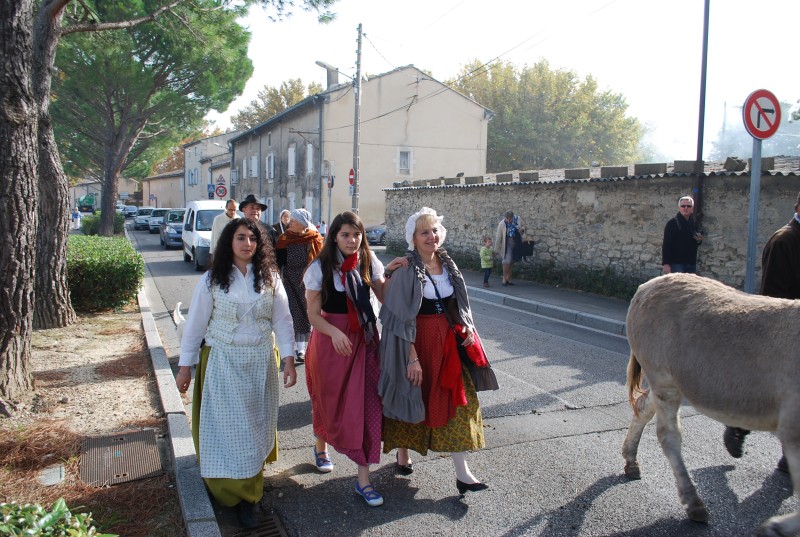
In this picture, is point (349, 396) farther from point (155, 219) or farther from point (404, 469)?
point (155, 219)

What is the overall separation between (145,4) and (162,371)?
7.57 m

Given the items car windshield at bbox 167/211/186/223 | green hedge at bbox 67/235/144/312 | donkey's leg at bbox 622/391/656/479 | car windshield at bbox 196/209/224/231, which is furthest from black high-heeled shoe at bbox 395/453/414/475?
car windshield at bbox 167/211/186/223

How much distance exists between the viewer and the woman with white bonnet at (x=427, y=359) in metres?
3.83

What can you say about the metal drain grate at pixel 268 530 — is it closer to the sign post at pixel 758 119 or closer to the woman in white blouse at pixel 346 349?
the woman in white blouse at pixel 346 349

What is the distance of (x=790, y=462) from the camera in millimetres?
3012

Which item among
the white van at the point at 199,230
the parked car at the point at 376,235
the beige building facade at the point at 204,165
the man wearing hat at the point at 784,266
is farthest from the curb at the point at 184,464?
the beige building facade at the point at 204,165

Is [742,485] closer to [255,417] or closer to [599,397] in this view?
[599,397]

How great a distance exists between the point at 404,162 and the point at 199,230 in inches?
674

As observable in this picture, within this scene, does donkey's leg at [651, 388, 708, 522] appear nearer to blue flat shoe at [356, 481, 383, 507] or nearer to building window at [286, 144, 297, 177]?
blue flat shoe at [356, 481, 383, 507]

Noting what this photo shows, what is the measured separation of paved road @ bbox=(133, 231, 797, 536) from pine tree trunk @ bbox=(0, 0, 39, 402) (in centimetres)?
226

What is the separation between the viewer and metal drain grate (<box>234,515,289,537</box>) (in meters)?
3.56

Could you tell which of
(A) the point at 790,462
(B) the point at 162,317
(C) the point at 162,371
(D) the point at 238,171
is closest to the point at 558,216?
(B) the point at 162,317

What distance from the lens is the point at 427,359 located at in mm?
3967

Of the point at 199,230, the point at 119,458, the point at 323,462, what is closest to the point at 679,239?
the point at 323,462
